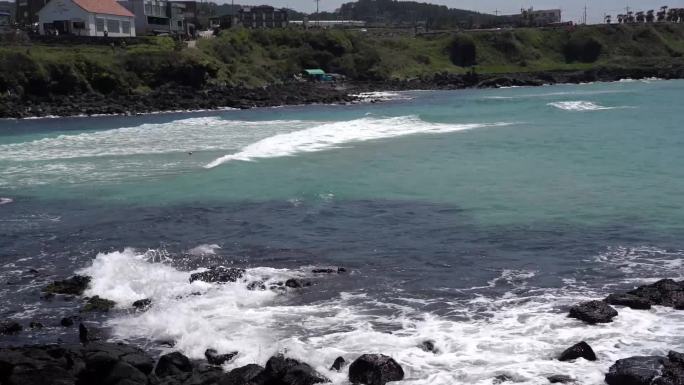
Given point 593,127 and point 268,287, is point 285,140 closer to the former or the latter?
point 593,127

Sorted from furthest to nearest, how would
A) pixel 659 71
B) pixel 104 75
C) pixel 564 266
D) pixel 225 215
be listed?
pixel 659 71 → pixel 104 75 → pixel 225 215 → pixel 564 266

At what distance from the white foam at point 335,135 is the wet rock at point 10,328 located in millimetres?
15153

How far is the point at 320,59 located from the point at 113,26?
21.6 meters

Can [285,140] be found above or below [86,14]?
below

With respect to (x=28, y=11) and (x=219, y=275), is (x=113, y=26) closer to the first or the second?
(x=28, y=11)

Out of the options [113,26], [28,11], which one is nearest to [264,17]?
[28,11]

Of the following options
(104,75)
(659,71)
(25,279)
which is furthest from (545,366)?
(659,71)

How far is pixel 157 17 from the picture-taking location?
79.4 meters

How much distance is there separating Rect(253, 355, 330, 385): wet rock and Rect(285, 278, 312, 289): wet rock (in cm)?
341

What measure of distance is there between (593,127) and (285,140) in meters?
15.3

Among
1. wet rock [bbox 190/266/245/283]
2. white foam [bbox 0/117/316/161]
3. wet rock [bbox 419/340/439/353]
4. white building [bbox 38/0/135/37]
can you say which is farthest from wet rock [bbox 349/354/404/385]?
white building [bbox 38/0/135/37]

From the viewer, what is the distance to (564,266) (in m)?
12.9

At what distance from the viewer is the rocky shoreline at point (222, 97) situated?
48938mm

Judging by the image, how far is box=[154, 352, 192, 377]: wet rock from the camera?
347 inches
